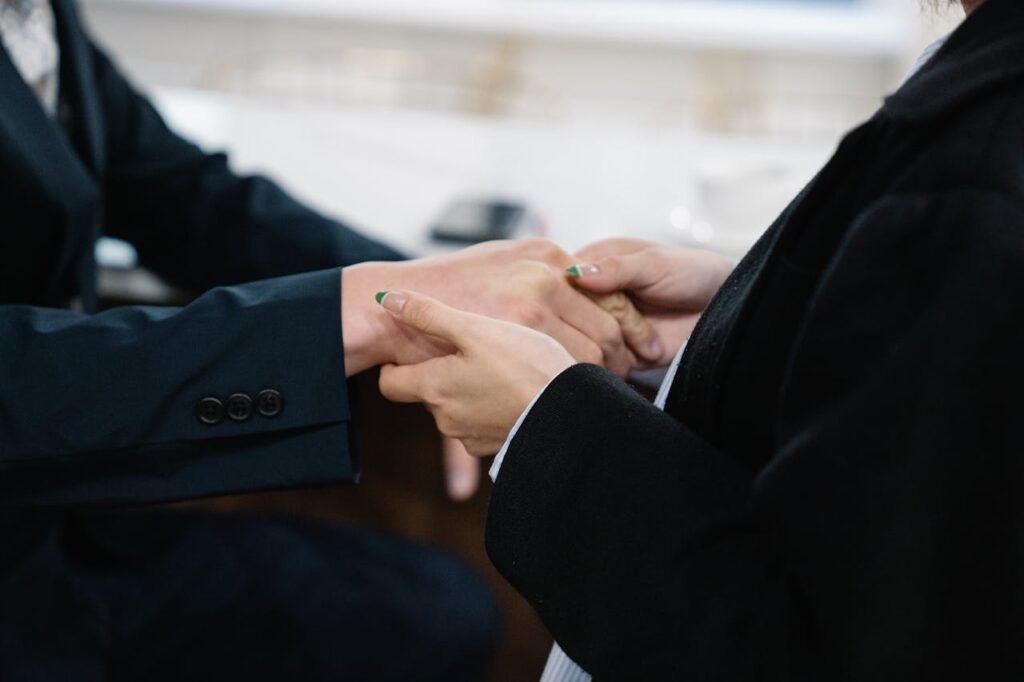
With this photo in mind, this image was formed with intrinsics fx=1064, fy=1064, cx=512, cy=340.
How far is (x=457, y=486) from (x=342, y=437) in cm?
35

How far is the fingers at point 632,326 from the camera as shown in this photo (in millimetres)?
927

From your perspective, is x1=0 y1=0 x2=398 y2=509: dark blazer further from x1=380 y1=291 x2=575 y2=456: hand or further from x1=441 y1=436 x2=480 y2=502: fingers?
x1=441 y1=436 x2=480 y2=502: fingers

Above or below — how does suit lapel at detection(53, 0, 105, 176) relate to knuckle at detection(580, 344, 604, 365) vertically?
above

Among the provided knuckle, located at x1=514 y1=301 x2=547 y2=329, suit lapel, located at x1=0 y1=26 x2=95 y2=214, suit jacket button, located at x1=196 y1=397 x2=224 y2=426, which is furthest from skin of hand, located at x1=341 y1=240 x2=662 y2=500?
suit lapel, located at x1=0 y1=26 x2=95 y2=214

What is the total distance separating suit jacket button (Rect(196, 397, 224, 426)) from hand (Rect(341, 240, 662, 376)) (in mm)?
101

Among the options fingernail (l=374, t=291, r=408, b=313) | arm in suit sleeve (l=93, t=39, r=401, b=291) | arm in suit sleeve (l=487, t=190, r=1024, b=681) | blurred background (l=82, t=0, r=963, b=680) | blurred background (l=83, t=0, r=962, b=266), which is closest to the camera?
arm in suit sleeve (l=487, t=190, r=1024, b=681)

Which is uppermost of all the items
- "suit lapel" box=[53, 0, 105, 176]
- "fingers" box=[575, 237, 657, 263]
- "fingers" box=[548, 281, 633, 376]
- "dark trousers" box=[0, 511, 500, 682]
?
"suit lapel" box=[53, 0, 105, 176]

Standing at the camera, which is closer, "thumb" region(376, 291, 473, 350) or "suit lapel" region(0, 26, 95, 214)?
"thumb" region(376, 291, 473, 350)

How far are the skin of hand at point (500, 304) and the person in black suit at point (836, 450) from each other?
0.19m

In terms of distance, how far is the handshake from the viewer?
2.42 ft

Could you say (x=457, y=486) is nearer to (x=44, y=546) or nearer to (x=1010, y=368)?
(x=44, y=546)

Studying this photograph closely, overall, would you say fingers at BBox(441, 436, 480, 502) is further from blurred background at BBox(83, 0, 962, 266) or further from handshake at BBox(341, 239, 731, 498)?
blurred background at BBox(83, 0, 962, 266)

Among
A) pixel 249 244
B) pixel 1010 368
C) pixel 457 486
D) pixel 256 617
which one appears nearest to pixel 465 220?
pixel 249 244

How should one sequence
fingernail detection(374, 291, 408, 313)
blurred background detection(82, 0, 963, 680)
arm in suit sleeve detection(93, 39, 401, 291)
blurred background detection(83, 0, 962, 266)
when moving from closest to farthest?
fingernail detection(374, 291, 408, 313) → arm in suit sleeve detection(93, 39, 401, 291) → blurred background detection(82, 0, 963, 680) → blurred background detection(83, 0, 962, 266)
